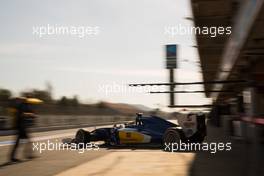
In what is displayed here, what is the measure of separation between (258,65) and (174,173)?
129 inches

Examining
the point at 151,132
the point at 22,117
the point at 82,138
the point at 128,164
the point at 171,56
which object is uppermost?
the point at 171,56

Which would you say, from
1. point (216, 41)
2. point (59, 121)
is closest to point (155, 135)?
point (216, 41)

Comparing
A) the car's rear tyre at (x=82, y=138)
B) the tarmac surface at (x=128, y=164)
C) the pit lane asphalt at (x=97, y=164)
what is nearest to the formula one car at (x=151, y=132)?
the car's rear tyre at (x=82, y=138)

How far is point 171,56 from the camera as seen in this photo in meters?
33.2

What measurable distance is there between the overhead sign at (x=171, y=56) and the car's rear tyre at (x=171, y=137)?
1653cm

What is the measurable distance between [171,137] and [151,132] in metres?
1.27

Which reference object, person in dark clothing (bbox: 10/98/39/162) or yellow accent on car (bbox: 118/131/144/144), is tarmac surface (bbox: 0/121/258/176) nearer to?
person in dark clothing (bbox: 10/98/39/162)

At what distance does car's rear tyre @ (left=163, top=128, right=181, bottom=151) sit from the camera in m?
16.7

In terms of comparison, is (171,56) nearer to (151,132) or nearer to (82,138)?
(82,138)

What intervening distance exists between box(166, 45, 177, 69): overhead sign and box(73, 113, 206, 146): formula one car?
14.8 meters

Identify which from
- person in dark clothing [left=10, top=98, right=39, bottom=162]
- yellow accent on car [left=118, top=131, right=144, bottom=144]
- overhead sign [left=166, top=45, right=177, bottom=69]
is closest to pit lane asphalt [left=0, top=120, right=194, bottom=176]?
person in dark clothing [left=10, top=98, right=39, bottom=162]

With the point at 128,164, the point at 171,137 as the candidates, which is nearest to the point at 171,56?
the point at 171,137

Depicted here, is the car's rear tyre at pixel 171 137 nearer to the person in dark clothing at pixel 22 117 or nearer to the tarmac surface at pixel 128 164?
the tarmac surface at pixel 128 164

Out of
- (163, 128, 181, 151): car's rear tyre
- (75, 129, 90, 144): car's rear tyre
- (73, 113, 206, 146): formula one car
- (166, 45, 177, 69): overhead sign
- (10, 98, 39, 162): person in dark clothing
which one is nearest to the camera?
(10, 98, 39, 162): person in dark clothing
